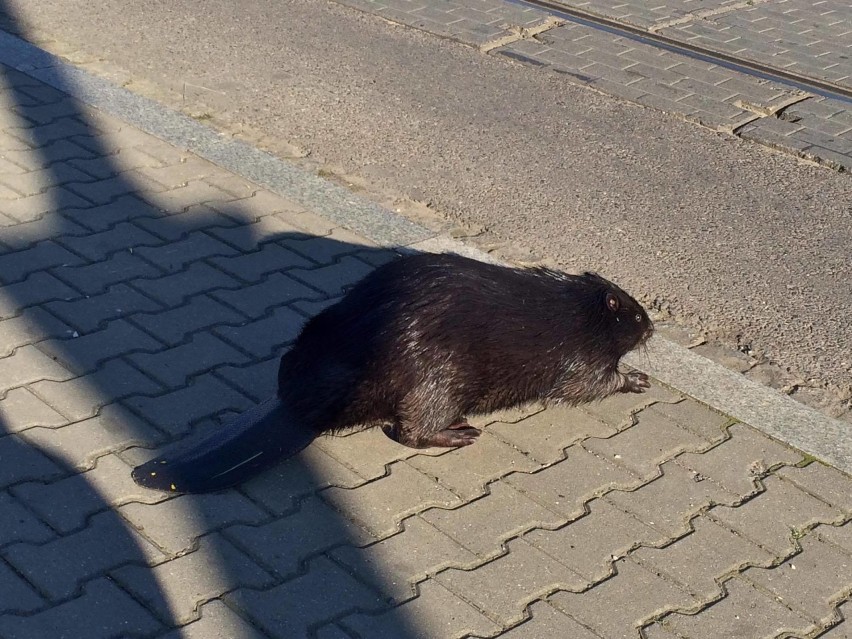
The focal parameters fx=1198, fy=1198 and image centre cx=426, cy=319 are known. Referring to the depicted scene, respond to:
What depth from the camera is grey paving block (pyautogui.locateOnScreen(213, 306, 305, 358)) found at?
4508 millimetres

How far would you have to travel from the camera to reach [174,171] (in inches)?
233

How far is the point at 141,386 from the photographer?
166 inches

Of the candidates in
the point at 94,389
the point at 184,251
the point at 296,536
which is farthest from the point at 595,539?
the point at 184,251

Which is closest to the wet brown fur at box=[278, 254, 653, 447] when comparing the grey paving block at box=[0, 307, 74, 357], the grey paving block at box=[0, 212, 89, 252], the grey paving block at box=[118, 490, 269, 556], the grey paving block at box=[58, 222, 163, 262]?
the grey paving block at box=[118, 490, 269, 556]

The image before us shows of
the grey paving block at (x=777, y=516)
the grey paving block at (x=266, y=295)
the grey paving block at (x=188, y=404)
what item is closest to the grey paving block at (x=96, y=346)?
the grey paving block at (x=188, y=404)

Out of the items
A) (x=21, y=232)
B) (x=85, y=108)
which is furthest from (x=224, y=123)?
(x=21, y=232)

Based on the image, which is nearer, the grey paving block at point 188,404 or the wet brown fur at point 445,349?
the wet brown fur at point 445,349

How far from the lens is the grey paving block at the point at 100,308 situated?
454 centimetres

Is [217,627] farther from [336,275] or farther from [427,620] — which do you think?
[336,275]

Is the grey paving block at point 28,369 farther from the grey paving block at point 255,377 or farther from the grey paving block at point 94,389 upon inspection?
the grey paving block at point 255,377

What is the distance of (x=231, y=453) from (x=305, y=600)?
61 cm

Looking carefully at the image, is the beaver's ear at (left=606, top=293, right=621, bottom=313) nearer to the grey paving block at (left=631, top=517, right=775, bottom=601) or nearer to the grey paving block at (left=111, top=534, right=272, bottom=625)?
the grey paving block at (left=631, top=517, right=775, bottom=601)

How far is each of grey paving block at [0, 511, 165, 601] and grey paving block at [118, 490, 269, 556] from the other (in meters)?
0.05

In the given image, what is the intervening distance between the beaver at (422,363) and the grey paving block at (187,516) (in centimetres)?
5
